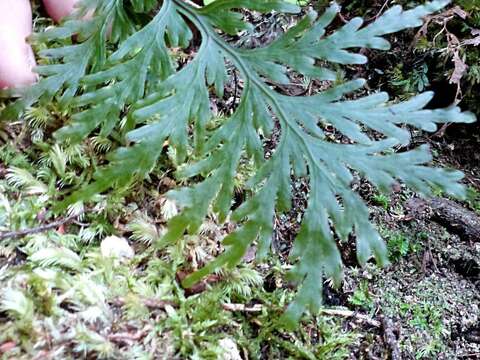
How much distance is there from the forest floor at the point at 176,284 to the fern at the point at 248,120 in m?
0.11

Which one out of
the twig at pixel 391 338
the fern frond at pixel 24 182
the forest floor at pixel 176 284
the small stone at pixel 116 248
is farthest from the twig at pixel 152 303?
the twig at pixel 391 338

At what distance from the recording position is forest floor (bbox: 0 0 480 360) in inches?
37.2

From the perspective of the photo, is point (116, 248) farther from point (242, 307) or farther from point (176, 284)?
point (242, 307)

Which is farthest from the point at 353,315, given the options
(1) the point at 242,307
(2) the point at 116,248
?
→ (2) the point at 116,248

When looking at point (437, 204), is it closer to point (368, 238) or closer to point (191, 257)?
point (368, 238)

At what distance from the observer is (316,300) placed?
95cm

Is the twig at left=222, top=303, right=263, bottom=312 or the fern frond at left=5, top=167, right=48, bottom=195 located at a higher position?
the fern frond at left=5, top=167, right=48, bottom=195

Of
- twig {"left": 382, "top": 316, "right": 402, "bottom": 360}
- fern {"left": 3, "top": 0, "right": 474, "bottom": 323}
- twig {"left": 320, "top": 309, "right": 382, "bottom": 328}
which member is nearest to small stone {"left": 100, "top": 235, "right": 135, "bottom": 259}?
fern {"left": 3, "top": 0, "right": 474, "bottom": 323}

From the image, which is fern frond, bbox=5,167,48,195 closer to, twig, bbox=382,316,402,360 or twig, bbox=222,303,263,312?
twig, bbox=222,303,263,312

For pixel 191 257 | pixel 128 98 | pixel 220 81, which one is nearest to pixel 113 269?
pixel 191 257

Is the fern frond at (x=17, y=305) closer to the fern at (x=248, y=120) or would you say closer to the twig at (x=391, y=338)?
the fern at (x=248, y=120)

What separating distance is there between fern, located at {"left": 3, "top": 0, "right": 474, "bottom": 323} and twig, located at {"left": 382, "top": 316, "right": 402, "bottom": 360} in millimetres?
316

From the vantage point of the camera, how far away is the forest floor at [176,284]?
94 centimetres

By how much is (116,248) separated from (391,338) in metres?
0.64
